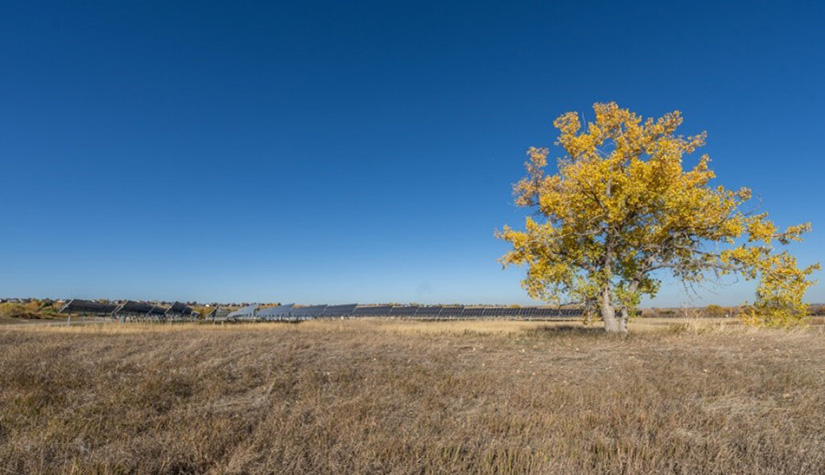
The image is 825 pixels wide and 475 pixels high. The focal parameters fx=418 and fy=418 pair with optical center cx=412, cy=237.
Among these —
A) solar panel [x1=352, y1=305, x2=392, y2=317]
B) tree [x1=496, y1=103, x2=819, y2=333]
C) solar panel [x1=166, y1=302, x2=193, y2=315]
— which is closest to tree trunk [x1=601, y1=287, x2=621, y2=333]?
tree [x1=496, y1=103, x2=819, y2=333]

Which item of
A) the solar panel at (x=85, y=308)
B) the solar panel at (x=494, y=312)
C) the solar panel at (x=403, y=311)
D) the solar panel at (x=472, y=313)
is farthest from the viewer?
the solar panel at (x=494, y=312)

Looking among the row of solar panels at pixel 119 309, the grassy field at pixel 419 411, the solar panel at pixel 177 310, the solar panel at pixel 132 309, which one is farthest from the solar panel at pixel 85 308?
the grassy field at pixel 419 411

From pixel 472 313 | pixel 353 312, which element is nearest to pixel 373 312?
pixel 353 312

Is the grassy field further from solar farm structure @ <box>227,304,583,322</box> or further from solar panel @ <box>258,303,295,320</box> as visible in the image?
solar panel @ <box>258,303,295,320</box>

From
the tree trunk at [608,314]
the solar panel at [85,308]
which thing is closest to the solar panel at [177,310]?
the solar panel at [85,308]

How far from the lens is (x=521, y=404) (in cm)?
702

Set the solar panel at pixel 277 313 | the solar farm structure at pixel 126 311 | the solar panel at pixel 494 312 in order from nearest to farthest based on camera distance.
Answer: the solar farm structure at pixel 126 311
the solar panel at pixel 277 313
the solar panel at pixel 494 312

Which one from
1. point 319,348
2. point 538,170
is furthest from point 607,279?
point 319,348

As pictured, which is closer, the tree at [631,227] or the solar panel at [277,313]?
the tree at [631,227]

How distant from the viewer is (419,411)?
6.81 m

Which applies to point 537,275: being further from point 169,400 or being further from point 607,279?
point 169,400

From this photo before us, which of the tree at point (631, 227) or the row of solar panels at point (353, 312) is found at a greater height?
the tree at point (631, 227)

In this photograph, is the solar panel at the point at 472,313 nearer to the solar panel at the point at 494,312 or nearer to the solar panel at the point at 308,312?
the solar panel at the point at 494,312

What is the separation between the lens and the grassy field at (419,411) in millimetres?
4539
